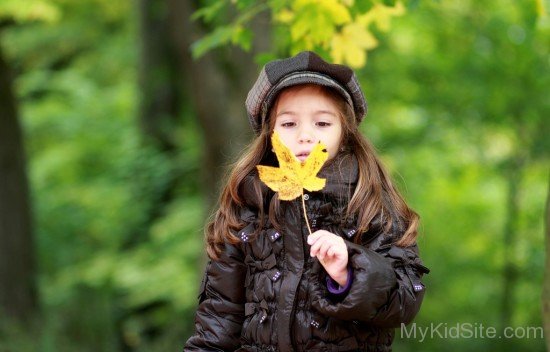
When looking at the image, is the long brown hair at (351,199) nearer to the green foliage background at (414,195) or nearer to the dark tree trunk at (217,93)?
the dark tree trunk at (217,93)

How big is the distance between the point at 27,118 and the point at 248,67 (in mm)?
8361

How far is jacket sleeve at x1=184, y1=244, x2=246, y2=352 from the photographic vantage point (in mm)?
3119

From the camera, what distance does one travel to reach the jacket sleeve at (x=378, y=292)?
272 cm

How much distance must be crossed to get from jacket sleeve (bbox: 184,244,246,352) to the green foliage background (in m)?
5.56

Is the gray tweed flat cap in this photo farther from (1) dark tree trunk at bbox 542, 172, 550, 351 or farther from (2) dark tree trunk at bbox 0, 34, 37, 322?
(2) dark tree trunk at bbox 0, 34, 37, 322

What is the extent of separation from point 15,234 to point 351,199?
7.38 meters

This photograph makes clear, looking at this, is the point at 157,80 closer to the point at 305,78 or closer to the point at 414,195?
the point at 414,195

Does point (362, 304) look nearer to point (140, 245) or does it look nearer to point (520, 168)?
point (520, 168)

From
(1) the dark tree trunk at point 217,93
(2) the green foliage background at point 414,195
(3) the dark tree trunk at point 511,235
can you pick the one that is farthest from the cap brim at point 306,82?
(3) the dark tree trunk at point 511,235

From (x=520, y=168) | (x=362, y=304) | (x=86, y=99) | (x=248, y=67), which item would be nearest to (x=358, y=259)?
(x=362, y=304)

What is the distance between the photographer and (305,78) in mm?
3029

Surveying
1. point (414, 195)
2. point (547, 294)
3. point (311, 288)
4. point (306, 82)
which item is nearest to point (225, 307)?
point (311, 288)

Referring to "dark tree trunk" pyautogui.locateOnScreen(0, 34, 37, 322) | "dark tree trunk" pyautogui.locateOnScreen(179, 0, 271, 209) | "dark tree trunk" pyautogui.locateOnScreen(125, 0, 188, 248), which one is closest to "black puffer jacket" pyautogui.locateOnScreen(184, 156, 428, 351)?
"dark tree trunk" pyautogui.locateOnScreen(179, 0, 271, 209)

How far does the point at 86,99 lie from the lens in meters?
14.5
